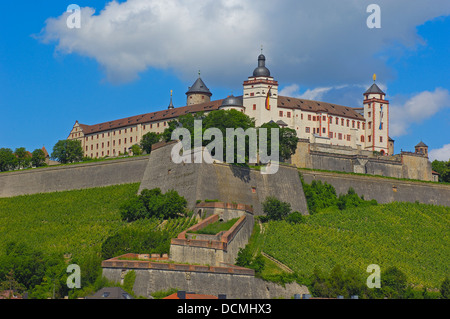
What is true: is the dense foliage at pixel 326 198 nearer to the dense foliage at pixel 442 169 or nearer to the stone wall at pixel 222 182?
the stone wall at pixel 222 182

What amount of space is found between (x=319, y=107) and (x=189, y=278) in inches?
1798

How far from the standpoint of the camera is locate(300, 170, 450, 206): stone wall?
7569 centimetres

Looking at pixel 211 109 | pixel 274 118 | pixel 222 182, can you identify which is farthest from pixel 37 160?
pixel 222 182

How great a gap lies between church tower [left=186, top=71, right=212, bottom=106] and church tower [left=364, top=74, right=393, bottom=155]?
55.6 ft

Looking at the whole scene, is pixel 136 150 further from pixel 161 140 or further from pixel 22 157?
→ pixel 22 157

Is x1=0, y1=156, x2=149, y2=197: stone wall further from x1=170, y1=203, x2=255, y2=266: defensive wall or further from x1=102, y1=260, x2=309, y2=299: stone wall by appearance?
x1=102, y1=260, x2=309, y2=299: stone wall

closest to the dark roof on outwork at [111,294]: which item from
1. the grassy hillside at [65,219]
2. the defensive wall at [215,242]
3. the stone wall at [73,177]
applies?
the defensive wall at [215,242]

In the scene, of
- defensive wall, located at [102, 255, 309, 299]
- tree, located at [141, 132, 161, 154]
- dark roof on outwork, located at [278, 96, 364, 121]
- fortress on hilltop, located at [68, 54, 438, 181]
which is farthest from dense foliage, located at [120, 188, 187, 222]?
dark roof on outwork, located at [278, 96, 364, 121]

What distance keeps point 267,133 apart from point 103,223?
16.4 m

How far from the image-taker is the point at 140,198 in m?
65.0

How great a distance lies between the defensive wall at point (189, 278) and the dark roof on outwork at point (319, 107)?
38.3 meters

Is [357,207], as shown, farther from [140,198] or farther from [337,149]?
[140,198]
